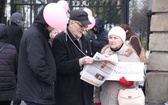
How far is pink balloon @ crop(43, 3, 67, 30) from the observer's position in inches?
169

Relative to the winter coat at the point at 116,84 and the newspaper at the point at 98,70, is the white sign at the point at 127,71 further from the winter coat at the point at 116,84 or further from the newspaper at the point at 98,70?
the newspaper at the point at 98,70

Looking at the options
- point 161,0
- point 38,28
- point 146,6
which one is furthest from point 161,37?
point 38,28

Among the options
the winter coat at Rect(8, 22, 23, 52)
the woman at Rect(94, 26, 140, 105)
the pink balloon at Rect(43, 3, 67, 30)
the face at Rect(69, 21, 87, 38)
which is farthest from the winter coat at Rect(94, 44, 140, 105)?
the winter coat at Rect(8, 22, 23, 52)

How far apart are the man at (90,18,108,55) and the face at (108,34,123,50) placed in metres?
3.17

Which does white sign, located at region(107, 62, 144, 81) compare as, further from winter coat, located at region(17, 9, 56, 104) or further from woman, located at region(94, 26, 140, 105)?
winter coat, located at region(17, 9, 56, 104)

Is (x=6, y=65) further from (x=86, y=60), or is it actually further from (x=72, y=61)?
(x=86, y=60)

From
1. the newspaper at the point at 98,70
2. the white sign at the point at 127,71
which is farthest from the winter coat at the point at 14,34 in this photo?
A: the newspaper at the point at 98,70

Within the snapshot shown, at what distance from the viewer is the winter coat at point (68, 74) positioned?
4.50m

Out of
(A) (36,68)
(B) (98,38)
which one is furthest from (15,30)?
(A) (36,68)

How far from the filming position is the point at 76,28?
4531 mm

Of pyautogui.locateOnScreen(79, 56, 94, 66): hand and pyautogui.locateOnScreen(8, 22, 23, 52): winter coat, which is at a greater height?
pyautogui.locateOnScreen(8, 22, 23, 52): winter coat

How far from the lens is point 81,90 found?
4.65 meters

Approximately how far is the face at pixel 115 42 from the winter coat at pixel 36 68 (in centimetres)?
79

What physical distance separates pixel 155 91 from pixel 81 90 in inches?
132
